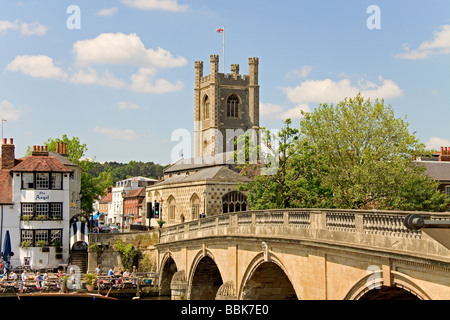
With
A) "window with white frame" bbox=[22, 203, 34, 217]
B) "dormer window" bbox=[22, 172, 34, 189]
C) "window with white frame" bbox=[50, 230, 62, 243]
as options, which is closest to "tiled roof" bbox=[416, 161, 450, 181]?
"window with white frame" bbox=[50, 230, 62, 243]

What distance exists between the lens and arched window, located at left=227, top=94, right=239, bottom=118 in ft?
314

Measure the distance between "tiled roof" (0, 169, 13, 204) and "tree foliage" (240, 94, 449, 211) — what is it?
800 inches

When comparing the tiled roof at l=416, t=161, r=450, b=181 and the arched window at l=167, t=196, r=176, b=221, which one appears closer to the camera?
the tiled roof at l=416, t=161, r=450, b=181

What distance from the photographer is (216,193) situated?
207ft

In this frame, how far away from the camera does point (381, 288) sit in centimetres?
1888

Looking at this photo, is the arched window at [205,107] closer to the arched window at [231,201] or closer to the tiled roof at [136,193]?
the tiled roof at [136,193]

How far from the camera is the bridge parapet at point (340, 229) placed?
1623 cm

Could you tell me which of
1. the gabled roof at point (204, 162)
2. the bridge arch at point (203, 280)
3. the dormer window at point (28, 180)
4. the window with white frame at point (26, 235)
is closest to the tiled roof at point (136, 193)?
the gabled roof at point (204, 162)

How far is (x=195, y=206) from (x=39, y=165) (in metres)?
18.2

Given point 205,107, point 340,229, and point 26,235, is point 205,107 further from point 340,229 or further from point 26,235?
point 340,229

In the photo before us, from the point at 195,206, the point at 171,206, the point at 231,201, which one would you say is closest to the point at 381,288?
the point at 231,201

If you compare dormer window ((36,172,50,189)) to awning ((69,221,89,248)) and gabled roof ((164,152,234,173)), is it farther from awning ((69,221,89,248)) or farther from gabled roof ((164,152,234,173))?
gabled roof ((164,152,234,173))
